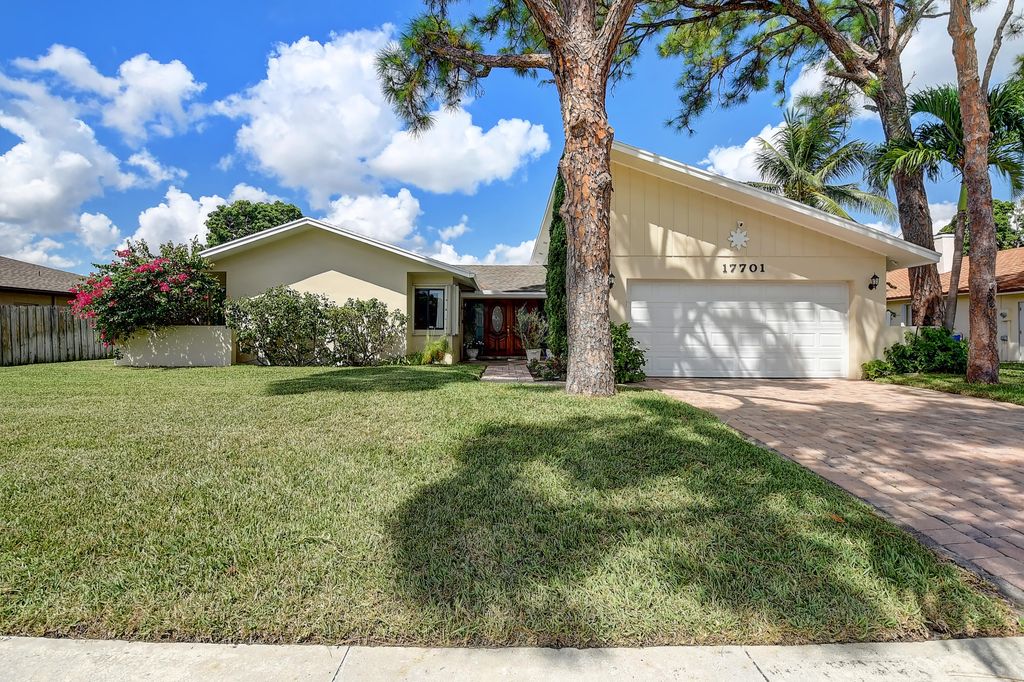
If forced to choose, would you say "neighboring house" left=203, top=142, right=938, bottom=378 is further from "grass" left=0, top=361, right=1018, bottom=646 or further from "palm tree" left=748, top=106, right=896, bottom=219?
"palm tree" left=748, top=106, right=896, bottom=219

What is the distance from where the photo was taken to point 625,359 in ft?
29.2

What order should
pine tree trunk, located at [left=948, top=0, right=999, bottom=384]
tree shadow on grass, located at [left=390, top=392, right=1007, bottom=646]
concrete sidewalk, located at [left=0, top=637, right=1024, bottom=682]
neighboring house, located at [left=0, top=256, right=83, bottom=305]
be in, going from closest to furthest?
concrete sidewalk, located at [left=0, top=637, right=1024, bottom=682], tree shadow on grass, located at [left=390, top=392, right=1007, bottom=646], pine tree trunk, located at [left=948, top=0, right=999, bottom=384], neighboring house, located at [left=0, top=256, right=83, bottom=305]

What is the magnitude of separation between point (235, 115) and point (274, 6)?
5083mm

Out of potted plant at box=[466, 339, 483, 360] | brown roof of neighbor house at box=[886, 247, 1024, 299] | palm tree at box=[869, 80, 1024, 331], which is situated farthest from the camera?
potted plant at box=[466, 339, 483, 360]

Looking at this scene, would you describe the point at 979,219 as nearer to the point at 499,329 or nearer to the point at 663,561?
the point at 663,561

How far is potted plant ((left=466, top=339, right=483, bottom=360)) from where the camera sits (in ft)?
54.2

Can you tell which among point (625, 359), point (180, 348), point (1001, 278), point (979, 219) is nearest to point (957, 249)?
point (979, 219)

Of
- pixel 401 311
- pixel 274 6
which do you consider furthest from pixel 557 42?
pixel 401 311

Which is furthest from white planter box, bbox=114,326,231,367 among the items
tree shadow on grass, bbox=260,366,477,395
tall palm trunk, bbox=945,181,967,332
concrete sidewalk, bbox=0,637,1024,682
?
tall palm trunk, bbox=945,181,967,332

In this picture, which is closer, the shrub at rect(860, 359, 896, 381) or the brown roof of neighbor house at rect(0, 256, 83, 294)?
the shrub at rect(860, 359, 896, 381)

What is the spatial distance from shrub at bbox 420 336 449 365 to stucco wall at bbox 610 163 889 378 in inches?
220

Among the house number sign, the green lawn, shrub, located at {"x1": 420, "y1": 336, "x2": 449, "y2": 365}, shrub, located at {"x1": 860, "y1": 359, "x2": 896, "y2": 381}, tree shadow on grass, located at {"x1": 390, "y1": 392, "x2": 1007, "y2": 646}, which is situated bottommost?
tree shadow on grass, located at {"x1": 390, "y1": 392, "x2": 1007, "y2": 646}

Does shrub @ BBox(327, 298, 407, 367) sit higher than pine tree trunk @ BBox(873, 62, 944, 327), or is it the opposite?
pine tree trunk @ BBox(873, 62, 944, 327)

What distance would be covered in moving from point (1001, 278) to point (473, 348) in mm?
17580
